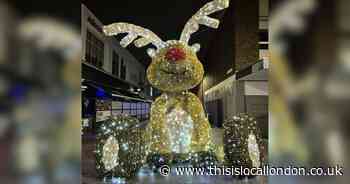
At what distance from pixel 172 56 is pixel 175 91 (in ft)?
1.37

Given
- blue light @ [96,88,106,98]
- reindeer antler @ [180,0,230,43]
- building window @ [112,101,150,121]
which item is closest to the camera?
reindeer antler @ [180,0,230,43]

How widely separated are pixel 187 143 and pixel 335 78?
2395 mm

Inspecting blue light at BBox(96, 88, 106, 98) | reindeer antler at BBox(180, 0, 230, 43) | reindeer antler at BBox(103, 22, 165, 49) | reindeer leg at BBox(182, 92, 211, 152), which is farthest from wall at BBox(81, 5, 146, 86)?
reindeer leg at BBox(182, 92, 211, 152)

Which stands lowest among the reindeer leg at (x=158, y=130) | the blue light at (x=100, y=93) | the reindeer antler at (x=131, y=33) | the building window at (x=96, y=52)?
the reindeer leg at (x=158, y=130)

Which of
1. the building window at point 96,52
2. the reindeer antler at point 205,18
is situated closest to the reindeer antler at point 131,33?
the reindeer antler at point 205,18

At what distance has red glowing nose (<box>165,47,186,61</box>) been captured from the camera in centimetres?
348

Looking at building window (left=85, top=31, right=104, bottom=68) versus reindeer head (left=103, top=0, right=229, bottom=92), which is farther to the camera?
building window (left=85, top=31, right=104, bottom=68)

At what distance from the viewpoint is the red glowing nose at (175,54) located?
348 centimetres

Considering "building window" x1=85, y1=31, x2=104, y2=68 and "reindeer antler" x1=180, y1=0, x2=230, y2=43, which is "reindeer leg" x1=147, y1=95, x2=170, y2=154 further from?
"building window" x1=85, y1=31, x2=104, y2=68

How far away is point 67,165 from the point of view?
136 centimetres

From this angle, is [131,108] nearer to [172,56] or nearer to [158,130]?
[158,130]

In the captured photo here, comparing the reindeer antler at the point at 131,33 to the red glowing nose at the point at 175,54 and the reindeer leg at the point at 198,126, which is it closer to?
the red glowing nose at the point at 175,54

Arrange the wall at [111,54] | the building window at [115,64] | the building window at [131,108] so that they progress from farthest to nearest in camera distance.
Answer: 1. the building window at [131,108]
2. the building window at [115,64]
3. the wall at [111,54]

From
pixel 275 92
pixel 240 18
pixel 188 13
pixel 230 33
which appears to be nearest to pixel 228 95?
pixel 230 33
